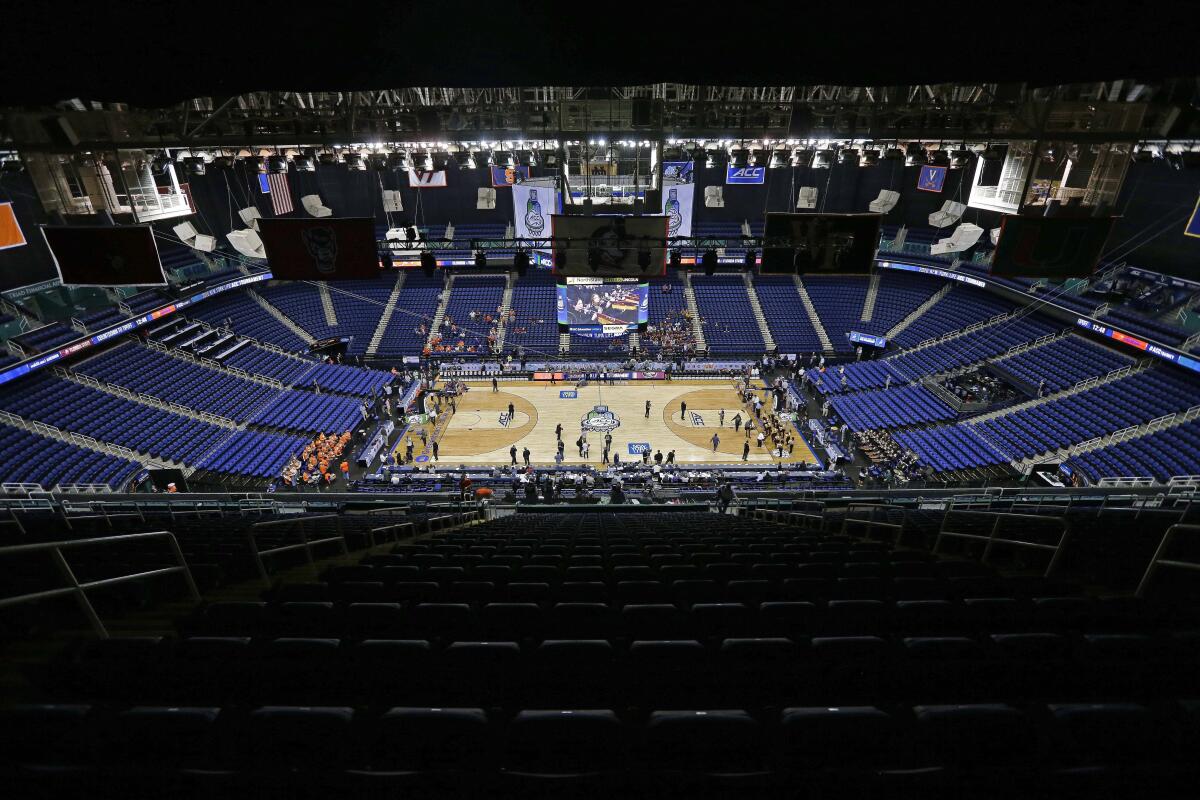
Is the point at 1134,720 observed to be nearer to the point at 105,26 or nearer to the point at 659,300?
the point at 105,26

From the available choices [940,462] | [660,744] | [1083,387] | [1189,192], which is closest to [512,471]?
[940,462]

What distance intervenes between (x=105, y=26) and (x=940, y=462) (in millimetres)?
23189

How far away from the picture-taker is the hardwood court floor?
2217cm

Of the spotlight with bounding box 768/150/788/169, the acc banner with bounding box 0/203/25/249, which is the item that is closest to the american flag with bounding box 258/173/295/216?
the acc banner with bounding box 0/203/25/249

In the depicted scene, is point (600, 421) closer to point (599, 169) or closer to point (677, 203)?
point (599, 169)

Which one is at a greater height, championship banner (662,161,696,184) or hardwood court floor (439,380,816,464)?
championship banner (662,161,696,184)

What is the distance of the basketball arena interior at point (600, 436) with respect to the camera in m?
2.13

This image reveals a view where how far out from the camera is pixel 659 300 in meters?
33.7

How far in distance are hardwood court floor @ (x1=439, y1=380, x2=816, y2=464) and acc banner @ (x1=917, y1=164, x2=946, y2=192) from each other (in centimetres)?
1598

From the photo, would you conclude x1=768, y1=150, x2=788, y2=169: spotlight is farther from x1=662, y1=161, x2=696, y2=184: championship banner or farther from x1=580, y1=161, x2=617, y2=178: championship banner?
x1=662, y1=161, x2=696, y2=184: championship banner

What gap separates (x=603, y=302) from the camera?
28656mm

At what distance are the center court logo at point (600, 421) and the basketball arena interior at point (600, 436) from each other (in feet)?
0.71

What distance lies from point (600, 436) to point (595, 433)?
355 mm

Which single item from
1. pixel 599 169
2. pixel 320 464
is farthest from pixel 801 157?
pixel 320 464
